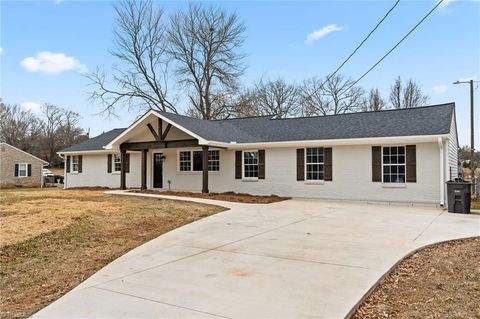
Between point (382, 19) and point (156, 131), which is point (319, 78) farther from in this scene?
point (382, 19)

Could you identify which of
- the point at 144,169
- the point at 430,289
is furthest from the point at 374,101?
the point at 430,289

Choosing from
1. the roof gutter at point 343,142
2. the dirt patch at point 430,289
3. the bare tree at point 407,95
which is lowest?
the dirt patch at point 430,289

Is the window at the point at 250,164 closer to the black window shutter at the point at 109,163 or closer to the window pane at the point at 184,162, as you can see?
the window pane at the point at 184,162

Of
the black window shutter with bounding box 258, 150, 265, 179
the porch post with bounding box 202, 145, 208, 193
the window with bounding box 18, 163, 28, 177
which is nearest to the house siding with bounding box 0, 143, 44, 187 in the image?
the window with bounding box 18, 163, 28, 177

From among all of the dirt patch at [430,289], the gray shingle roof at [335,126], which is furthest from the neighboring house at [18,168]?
the dirt patch at [430,289]

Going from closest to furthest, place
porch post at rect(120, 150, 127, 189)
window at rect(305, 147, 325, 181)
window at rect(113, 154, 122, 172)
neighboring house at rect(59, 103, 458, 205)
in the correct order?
neighboring house at rect(59, 103, 458, 205), window at rect(305, 147, 325, 181), porch post at rect(120, 150, 127, 189), window at rect(113, 154, 122, 172)

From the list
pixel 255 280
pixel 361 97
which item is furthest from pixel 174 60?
pixel 255 280

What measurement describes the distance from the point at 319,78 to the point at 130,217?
32018mm

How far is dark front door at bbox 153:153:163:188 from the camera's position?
19.9 metres

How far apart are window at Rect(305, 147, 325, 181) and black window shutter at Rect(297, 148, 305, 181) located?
0.17 metres

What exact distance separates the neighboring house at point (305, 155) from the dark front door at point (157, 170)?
0.06m

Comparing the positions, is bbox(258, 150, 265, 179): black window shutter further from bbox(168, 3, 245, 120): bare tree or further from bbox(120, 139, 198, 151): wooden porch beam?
bbox(168, 3, 245, 120): bare tree

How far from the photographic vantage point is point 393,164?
45.5 ft

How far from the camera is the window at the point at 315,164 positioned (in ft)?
50.5
